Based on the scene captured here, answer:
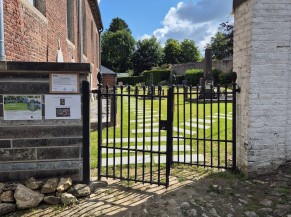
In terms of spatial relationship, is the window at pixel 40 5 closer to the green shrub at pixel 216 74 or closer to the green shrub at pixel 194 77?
the green shrub at pixel 194 77

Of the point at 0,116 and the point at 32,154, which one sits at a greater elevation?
the point at 0,116

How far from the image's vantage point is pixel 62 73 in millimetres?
4043

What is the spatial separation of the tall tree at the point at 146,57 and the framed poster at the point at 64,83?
202 feet

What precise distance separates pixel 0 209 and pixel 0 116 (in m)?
1.15

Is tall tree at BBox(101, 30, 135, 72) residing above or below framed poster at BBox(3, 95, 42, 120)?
above

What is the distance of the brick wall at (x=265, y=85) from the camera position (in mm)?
4641

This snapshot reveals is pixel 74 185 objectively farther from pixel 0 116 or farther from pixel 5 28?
pixel 5 28

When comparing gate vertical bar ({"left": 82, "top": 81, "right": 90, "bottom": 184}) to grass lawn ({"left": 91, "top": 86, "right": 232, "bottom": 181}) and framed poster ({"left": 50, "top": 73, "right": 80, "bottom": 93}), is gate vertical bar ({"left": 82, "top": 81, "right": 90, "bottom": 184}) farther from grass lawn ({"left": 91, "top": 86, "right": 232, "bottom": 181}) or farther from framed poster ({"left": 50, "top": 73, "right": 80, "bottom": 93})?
grass lawn ({"left": 91, "top": 86, "right": 232, "bottom": 181})

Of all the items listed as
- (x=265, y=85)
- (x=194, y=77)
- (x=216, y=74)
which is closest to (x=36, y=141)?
(x=265, y=85)

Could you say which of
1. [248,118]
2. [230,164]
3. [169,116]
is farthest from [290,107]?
[169,116]

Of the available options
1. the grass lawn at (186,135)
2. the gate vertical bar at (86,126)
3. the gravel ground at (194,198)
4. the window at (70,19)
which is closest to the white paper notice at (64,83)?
the gate vertical bar at (86,126)

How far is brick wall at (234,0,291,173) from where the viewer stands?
15.2 feet

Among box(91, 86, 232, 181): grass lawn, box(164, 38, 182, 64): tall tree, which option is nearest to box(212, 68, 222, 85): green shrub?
box(91, 86, 232, 181): grass lawn

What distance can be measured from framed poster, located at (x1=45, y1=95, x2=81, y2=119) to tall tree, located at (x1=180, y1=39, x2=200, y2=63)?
67920 mm
